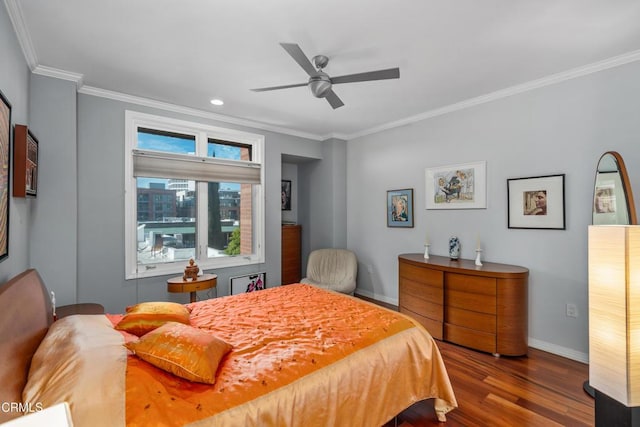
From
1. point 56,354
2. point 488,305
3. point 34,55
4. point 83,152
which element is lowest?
point 488,305

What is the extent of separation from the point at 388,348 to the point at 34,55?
3511 millimetres

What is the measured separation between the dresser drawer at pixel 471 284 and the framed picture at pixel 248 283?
2471 millimetres

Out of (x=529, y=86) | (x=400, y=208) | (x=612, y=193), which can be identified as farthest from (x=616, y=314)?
(x=400, y=208)

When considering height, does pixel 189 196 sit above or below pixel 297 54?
A: below

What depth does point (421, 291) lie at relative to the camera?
3395 mm

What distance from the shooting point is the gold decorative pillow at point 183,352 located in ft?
4.40

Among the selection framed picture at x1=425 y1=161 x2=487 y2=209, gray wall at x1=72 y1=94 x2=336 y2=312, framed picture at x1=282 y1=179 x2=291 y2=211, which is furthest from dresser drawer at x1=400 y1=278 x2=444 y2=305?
gray wall at x1=72 y1=94 x2=336 y2=312

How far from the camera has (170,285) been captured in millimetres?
3105

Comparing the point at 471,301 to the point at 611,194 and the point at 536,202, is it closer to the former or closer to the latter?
the point at 536,202

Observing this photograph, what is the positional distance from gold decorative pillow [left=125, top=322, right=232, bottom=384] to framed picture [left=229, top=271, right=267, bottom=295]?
96.4 inches

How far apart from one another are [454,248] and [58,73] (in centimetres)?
441

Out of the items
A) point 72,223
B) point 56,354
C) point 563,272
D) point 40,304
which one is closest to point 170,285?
point 72,223

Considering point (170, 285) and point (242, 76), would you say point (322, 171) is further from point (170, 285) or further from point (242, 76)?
point (170, 285)

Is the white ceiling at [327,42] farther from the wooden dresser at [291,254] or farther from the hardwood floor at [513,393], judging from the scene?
the hardwood floor at [513,393]
